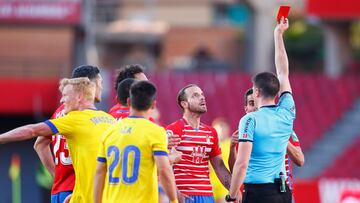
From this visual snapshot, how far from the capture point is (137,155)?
10234mm

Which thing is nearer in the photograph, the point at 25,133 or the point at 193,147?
the point at 25,133

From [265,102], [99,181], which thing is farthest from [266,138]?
[99,181]

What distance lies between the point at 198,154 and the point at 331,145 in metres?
19.0

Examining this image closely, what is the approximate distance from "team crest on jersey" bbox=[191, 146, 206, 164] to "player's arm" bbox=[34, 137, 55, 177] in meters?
1.46

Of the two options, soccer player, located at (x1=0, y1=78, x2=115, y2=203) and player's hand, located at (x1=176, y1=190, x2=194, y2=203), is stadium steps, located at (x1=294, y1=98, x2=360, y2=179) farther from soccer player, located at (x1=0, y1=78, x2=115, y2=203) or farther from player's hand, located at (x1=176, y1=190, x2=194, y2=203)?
soccer player, located at (x1=0, y1=78, x2=115, y2=203)

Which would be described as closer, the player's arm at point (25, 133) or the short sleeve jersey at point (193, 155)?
the player's arm at point (25, 133)

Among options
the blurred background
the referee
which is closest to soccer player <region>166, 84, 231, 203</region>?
the referee

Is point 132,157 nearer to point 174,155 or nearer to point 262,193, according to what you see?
point 174,155

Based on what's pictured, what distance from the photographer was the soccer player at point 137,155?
1019cm

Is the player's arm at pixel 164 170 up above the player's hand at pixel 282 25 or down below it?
below

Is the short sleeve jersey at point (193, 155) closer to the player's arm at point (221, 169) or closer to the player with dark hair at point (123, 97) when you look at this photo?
the player's arm at point (221, 169)

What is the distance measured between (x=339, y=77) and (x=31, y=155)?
8.73 metres

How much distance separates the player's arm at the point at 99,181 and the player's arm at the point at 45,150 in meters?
1.45

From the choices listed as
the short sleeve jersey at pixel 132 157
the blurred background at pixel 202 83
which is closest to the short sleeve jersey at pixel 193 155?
the short sleeve jersey at pixel 132 157
